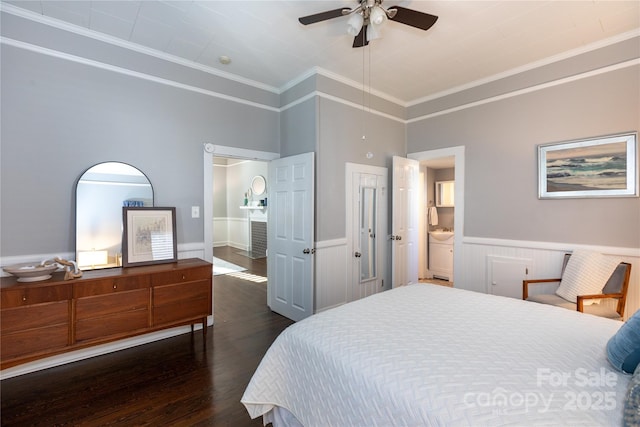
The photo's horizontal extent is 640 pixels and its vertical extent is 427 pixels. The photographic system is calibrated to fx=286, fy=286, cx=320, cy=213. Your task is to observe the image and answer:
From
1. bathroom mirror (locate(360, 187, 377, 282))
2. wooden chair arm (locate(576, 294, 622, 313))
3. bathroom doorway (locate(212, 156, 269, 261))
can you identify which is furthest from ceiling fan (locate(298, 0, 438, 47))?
bathroom doorway (locate(212, 156, 269, 261))

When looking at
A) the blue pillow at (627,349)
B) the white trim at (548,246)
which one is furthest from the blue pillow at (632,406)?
the white trim at (548,246)

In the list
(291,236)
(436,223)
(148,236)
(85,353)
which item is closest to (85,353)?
(85,353)

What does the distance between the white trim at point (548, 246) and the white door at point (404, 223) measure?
787mm

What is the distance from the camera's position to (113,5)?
7.59ft

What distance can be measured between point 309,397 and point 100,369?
2.09 m

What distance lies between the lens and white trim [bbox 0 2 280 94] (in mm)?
2355

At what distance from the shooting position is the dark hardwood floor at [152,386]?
1872 millimetres

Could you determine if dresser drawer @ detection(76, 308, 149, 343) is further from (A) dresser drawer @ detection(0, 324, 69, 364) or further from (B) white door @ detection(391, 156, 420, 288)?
(B) white door @ detection(391, 156, 420, 288)

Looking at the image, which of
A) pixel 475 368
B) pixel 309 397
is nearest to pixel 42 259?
pixel 309 397

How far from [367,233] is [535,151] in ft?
7.10

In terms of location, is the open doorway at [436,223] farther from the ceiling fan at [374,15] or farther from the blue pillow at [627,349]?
the blue pillow at [627,349]

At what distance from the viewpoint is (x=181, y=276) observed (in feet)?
9.01

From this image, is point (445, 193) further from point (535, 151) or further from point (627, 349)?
point (627, 349)

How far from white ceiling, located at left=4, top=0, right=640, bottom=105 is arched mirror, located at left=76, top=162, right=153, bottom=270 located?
1.31m
